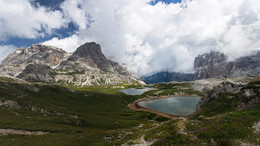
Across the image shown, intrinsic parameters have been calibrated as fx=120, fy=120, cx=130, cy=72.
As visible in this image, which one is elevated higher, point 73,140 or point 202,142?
point 202,142

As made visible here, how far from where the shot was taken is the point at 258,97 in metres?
35.7

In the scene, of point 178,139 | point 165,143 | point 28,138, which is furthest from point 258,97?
point 28,138

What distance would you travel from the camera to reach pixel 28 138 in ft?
113

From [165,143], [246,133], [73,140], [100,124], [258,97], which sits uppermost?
[258,97]

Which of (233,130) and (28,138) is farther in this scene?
(28,138)

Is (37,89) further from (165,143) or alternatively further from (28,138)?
(165,143)

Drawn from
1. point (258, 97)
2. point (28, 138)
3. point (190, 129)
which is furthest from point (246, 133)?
point (28, 138)

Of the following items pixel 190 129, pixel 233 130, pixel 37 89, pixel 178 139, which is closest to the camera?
pixel 233 130

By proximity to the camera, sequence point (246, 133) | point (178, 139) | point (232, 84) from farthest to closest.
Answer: point (232, 84) < point (178, 139) < point (246, 133)

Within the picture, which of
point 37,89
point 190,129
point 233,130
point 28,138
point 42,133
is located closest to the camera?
point 233,130

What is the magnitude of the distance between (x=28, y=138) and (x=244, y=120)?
178ft

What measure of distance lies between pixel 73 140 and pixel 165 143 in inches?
1030

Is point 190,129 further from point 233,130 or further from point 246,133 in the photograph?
point 246,133

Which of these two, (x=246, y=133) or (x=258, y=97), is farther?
(x=258, y=97)
